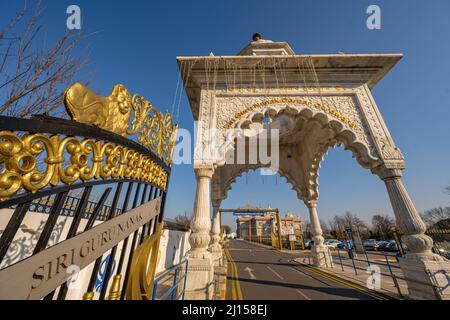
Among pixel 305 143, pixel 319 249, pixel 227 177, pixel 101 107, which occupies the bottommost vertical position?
pixel 319 249

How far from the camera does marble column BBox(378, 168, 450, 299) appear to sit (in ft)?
10.5

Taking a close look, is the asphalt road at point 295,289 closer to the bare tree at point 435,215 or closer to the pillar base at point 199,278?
the pillar base at point 199,278

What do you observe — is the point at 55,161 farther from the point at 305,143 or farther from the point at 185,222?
the point at 185,222

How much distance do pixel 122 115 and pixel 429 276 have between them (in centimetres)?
564

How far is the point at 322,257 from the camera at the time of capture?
7379 mm

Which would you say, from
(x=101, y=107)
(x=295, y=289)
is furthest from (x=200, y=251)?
(x=101, y=107)

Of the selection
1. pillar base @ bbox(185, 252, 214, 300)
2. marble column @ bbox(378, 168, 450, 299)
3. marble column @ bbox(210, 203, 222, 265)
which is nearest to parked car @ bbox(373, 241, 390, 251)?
marble column @ bbox(210, 203, 222, 265)

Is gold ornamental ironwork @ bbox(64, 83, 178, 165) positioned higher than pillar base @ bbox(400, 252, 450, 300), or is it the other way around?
gold ornamental ironwork @ bbox(64, 83, 178, 165)

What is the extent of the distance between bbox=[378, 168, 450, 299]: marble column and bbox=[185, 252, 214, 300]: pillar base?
416cm

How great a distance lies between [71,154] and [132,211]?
53cm

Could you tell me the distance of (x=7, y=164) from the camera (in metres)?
0.60

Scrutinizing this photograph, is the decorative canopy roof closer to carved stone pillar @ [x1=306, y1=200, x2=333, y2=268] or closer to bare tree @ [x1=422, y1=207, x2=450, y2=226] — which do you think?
carved stone pillar @ [x1=306, y1=200, x2=333, y2=268]

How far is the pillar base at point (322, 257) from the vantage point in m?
7.28
